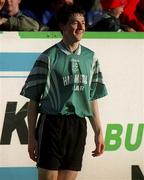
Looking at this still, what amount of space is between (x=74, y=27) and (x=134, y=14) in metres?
1.08

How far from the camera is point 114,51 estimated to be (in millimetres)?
4375

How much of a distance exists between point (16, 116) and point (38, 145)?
0.79 m

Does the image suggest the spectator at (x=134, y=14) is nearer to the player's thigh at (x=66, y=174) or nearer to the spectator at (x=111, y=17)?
the spectator at (x=111, y=17)

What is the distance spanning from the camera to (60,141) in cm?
353

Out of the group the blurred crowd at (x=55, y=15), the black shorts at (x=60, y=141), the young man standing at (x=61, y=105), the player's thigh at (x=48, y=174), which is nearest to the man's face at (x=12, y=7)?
the blurred crowd at (x=55, y=15)

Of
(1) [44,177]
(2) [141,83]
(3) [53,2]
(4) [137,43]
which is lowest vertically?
(1) [44,177]

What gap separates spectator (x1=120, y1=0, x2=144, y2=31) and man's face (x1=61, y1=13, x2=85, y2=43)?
3.13 ft

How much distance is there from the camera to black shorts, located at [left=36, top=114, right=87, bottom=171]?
3518mm

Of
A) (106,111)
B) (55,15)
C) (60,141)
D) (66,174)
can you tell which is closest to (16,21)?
(55,15)

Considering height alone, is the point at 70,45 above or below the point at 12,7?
below

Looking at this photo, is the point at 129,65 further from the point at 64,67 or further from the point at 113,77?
the point at 64,67

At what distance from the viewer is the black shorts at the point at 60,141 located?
352cm

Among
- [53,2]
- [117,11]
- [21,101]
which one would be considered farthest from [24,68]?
[117,11]

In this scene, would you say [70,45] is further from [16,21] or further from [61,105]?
[16,21]
